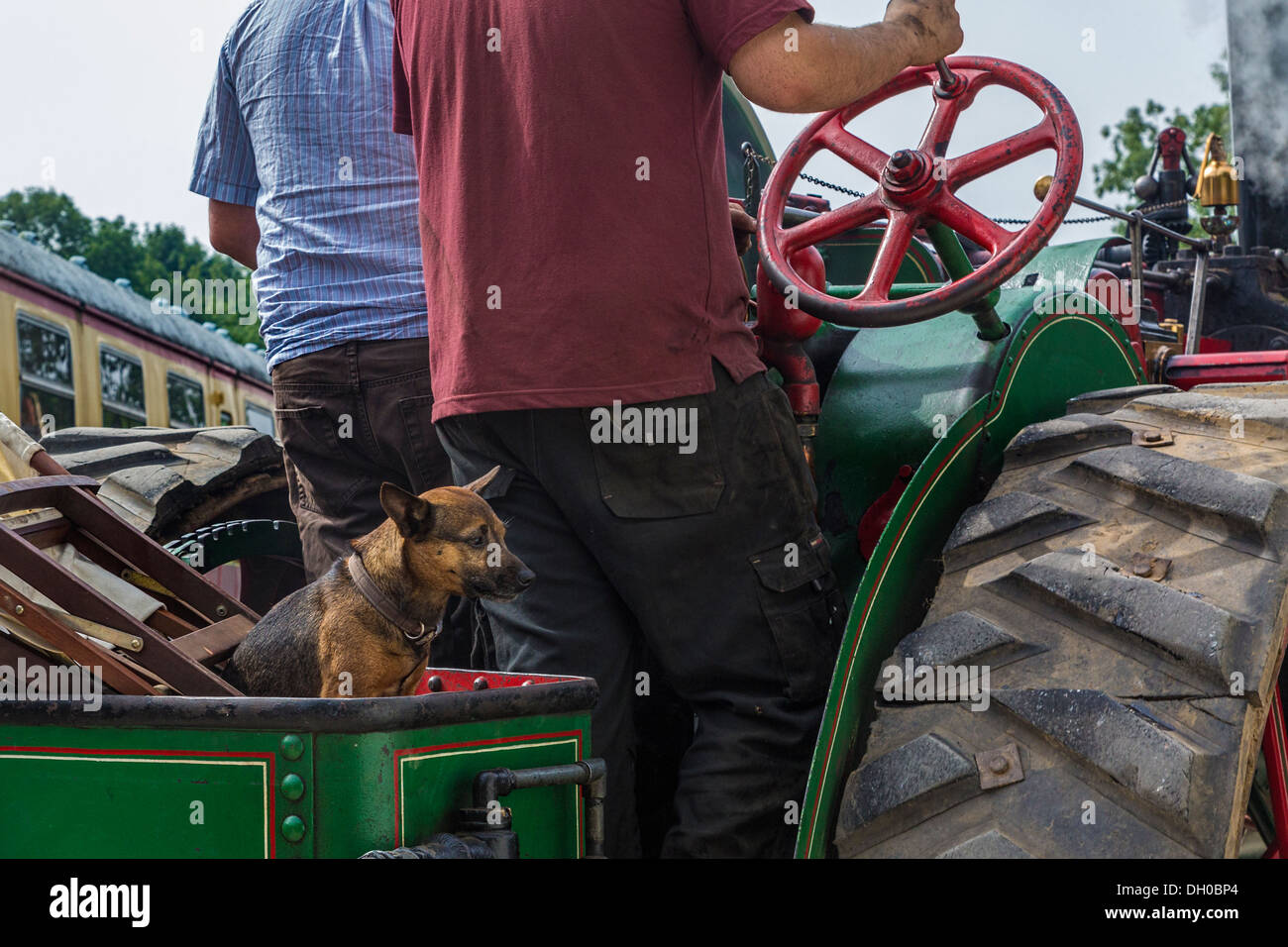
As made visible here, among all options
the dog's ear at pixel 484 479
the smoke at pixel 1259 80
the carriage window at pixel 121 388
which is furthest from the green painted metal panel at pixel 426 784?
the carriage window at pixel 121 388

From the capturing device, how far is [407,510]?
8.46ft

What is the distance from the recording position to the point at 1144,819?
1717mm

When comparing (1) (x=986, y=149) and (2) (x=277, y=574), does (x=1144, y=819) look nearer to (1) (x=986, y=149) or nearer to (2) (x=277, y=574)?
(1) (x=986, y=149)

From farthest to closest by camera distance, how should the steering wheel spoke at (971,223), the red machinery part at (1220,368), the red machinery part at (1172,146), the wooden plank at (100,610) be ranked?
1. the red machinery part at (1172,146)
2. the red machinery part at (1220,368)
3. the steering wheel spoke at (971,223)
4. the wooden plank at (100,610)

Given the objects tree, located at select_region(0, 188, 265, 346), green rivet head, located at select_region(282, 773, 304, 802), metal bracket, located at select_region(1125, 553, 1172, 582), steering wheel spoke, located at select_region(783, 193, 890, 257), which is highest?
tree, located at select_region(0, 188, 265, 346)

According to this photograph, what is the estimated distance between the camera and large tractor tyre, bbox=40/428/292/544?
12.3 feet

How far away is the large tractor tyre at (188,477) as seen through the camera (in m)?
3.75

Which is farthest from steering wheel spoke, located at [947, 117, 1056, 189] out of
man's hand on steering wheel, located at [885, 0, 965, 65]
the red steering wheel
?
man's hand on steering wheel, located at [885, 0, 965, 65]

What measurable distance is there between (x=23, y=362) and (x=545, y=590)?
25.6 feet

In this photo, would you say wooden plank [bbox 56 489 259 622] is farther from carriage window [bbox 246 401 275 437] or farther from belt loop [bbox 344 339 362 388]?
carriage window [bbox 246 401 275 437]

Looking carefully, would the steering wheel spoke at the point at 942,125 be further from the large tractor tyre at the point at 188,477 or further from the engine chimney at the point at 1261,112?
the engine chimney at the point at 1261,112

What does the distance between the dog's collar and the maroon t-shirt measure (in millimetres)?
513

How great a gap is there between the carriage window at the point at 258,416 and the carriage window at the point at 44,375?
3.37 m
